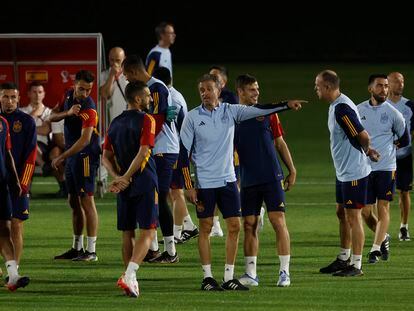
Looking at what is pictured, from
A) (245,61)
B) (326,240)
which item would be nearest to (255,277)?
(326,240)

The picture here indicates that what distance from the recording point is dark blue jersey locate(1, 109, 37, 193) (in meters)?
12.1

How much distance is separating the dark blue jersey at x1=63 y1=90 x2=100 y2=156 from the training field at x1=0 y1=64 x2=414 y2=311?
1230 millimetres

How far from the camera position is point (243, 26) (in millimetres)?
43812

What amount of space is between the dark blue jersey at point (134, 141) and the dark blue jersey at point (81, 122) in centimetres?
225

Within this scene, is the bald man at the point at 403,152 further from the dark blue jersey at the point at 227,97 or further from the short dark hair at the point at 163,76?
the short dark hair at the point at 163,76

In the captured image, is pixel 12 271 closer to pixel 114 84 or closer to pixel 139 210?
pixel 139 210

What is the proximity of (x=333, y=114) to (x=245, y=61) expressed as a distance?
97.6ft

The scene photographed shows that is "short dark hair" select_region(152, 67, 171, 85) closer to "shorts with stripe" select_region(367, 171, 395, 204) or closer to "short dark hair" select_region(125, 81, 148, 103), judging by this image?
"shorts with stripe" select_region(367, 171, 395, 204)

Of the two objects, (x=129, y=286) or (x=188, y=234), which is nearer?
(x=129, y=286)

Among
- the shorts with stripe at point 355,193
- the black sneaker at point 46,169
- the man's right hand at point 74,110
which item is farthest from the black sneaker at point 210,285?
the black sneaker at point 46,169

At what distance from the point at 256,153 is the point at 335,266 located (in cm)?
164

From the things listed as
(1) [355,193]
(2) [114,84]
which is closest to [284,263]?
(1) [355,193]

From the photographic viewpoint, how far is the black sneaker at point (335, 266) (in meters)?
12.9

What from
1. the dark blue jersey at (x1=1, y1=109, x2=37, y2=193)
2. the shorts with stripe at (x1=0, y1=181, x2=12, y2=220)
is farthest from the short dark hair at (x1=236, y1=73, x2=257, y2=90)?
the shorts with stripe at (x1=0, y1=181, x2=12, y2=220)
